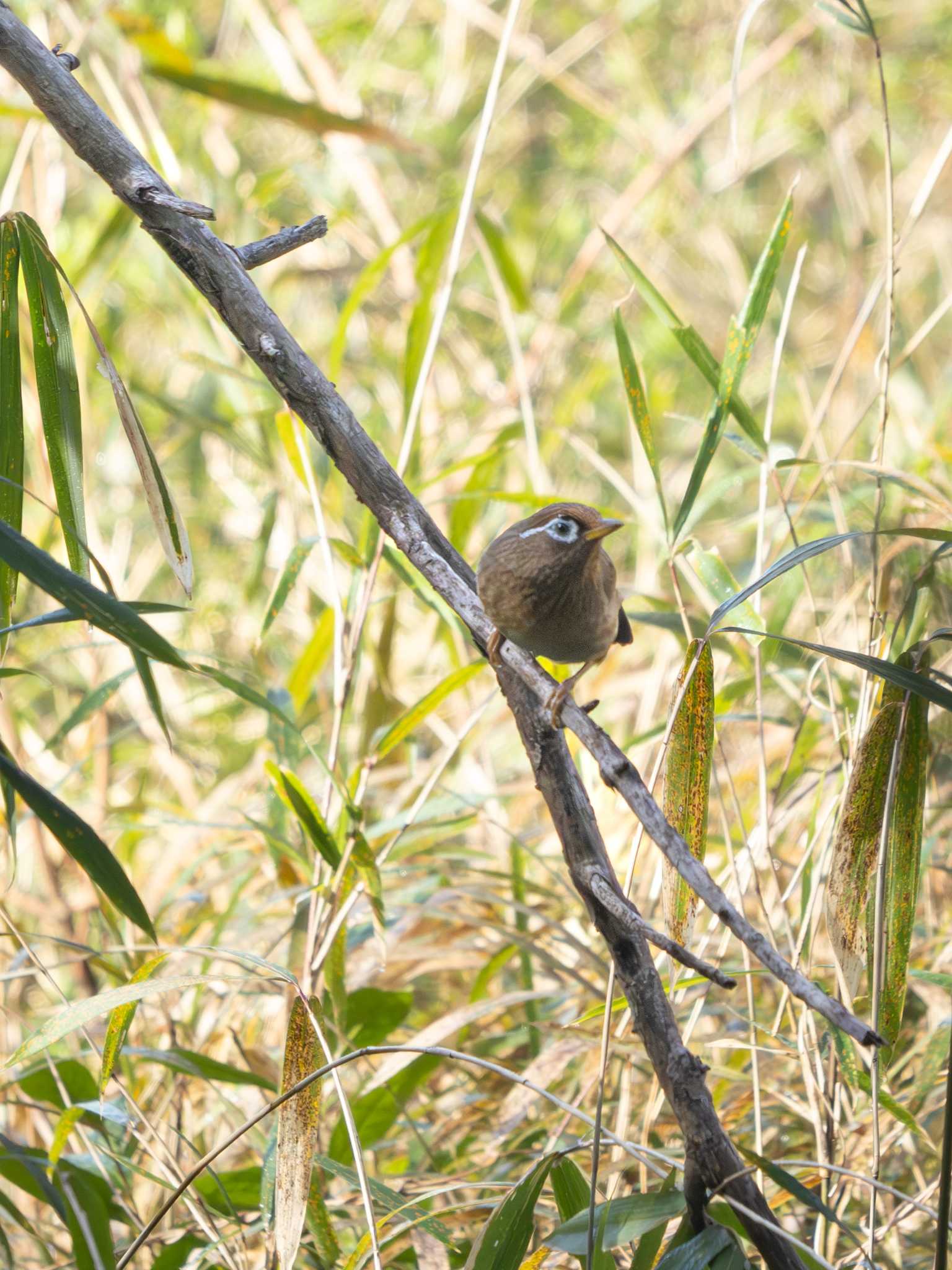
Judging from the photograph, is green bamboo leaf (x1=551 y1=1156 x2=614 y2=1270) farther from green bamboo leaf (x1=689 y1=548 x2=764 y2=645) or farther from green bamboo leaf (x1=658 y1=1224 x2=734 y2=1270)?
green bamboo leaf (x1=689 y1=548 x2=764 y2=645)

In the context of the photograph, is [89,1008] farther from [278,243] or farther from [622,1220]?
[278,243]

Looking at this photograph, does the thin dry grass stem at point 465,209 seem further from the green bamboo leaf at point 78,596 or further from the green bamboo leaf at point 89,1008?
the green bamboo leaf at point 89,1008

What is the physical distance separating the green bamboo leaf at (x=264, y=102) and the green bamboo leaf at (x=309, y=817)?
1593mm

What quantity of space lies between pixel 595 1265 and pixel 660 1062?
0.36 m

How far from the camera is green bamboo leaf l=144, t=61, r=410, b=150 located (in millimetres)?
2465

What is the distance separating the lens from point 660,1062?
1.22 meters

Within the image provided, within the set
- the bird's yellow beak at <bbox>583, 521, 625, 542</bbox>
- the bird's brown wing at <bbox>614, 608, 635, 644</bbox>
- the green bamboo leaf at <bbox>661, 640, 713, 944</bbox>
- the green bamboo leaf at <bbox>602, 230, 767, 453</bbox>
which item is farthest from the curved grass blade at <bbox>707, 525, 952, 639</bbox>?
the bird's brown wing at <bbox>614, 608, 635, 644</bbox>

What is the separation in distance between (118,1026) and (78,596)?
2.18ft

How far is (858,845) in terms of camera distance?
1.32 meters

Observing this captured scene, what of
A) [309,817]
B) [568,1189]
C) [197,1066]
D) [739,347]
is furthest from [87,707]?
[739,347]

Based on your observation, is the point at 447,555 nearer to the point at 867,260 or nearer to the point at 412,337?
the point at 412,337

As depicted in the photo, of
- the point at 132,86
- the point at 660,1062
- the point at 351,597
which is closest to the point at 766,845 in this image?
the point at 660,1062

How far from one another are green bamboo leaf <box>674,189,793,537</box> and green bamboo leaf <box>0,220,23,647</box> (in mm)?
985

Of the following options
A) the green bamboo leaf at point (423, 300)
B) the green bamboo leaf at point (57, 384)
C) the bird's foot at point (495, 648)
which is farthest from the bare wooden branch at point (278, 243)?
the green bamboo leaf at point (423, 300)
